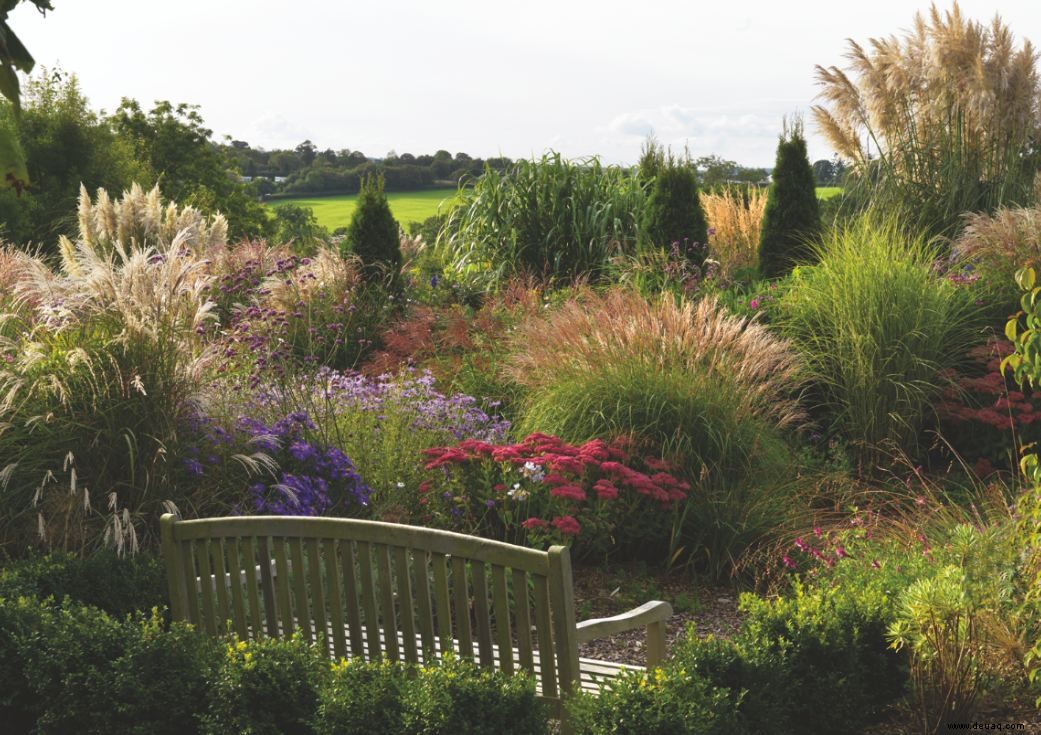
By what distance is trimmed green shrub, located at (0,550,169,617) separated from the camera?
14.5 feet

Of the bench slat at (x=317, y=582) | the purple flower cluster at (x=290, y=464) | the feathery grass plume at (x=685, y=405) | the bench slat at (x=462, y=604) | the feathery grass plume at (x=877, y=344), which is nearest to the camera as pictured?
the bench slat at (x=462, y=604)

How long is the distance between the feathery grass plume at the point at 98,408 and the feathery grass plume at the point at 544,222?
20.2 ft

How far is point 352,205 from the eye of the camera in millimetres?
43156

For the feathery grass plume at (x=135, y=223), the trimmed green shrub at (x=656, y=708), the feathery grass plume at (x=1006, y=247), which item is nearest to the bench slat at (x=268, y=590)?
the trimmed green shrub at (x=656, y=708)

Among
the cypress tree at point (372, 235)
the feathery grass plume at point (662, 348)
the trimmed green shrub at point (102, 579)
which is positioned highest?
the cypress tree at point (372, 235)

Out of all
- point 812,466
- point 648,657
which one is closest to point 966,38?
point 812,466

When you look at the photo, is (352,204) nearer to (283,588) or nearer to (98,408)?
(98,408)

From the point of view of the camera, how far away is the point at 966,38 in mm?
12711

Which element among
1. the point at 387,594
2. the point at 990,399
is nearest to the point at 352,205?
the point at 990,399

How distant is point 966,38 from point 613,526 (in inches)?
376

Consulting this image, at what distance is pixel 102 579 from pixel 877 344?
5.19 meters

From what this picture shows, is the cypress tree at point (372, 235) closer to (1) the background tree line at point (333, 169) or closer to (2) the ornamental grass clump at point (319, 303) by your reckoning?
(2) the ornamental grass clump at point (319, 303)

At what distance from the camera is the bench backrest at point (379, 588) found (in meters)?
3.15

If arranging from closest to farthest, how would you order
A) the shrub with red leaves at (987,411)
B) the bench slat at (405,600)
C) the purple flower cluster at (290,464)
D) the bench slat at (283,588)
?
the bench slat at (405,600) → the bench slat at (283,588) → the purple flower cluster at (290,464) → the shrub with red leaves at (987,411)
